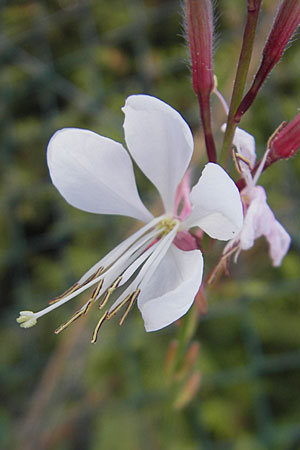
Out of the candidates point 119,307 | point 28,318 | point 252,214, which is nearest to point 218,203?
point 252,214

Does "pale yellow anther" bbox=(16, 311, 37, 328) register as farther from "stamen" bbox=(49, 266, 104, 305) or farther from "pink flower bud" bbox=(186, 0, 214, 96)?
"pink flower bud" bbox=(186, 0, 214, 96)

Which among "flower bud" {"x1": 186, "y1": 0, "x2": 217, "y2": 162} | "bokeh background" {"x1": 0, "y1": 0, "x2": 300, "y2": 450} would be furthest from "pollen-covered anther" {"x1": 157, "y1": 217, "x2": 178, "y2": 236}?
"bokeh background" {"x1": 0, "y1": 0, "x2": 300, "y2": 450}

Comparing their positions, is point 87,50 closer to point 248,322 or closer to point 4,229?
point 4,229

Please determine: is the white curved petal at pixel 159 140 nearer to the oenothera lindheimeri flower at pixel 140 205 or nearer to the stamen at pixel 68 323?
the oenothera lindheimeri flower at pixel 140 205

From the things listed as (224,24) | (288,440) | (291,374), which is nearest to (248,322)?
(291,374)

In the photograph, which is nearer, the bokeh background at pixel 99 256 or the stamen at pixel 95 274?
the stamen at pixel 95 274

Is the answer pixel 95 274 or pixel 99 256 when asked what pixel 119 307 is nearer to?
pixel 95 274

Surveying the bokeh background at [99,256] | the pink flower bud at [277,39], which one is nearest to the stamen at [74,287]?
the pink flower bud at [277,39]
